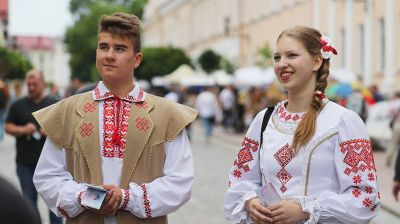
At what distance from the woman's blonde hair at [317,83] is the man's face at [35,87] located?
4783 millimetres

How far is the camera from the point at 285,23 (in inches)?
1719

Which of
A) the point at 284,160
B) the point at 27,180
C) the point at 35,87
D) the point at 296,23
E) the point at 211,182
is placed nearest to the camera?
the point at 284,160

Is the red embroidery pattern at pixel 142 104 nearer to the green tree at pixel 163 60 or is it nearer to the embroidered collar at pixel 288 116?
the embroidered collar at pixel 288 116

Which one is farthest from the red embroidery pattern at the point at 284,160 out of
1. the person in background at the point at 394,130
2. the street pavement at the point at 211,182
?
the person in background at the point at 394,130

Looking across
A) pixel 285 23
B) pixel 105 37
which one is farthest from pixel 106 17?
pixel 285 23

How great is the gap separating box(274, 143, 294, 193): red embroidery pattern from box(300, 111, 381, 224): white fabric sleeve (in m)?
0.13

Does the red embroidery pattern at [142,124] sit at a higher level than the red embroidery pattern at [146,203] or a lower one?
higher

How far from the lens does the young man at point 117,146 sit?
4.16m

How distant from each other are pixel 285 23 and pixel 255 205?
Answer: 4017cm

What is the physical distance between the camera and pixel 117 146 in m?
4.21

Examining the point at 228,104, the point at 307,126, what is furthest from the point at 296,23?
the point at 307,126

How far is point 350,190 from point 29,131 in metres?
4.85

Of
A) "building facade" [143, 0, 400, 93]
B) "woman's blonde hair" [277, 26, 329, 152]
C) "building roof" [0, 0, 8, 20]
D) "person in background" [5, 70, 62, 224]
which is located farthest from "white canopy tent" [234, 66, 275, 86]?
"building roof" [0, 0, 8, 20]

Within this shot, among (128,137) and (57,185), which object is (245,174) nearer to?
(128,137)
